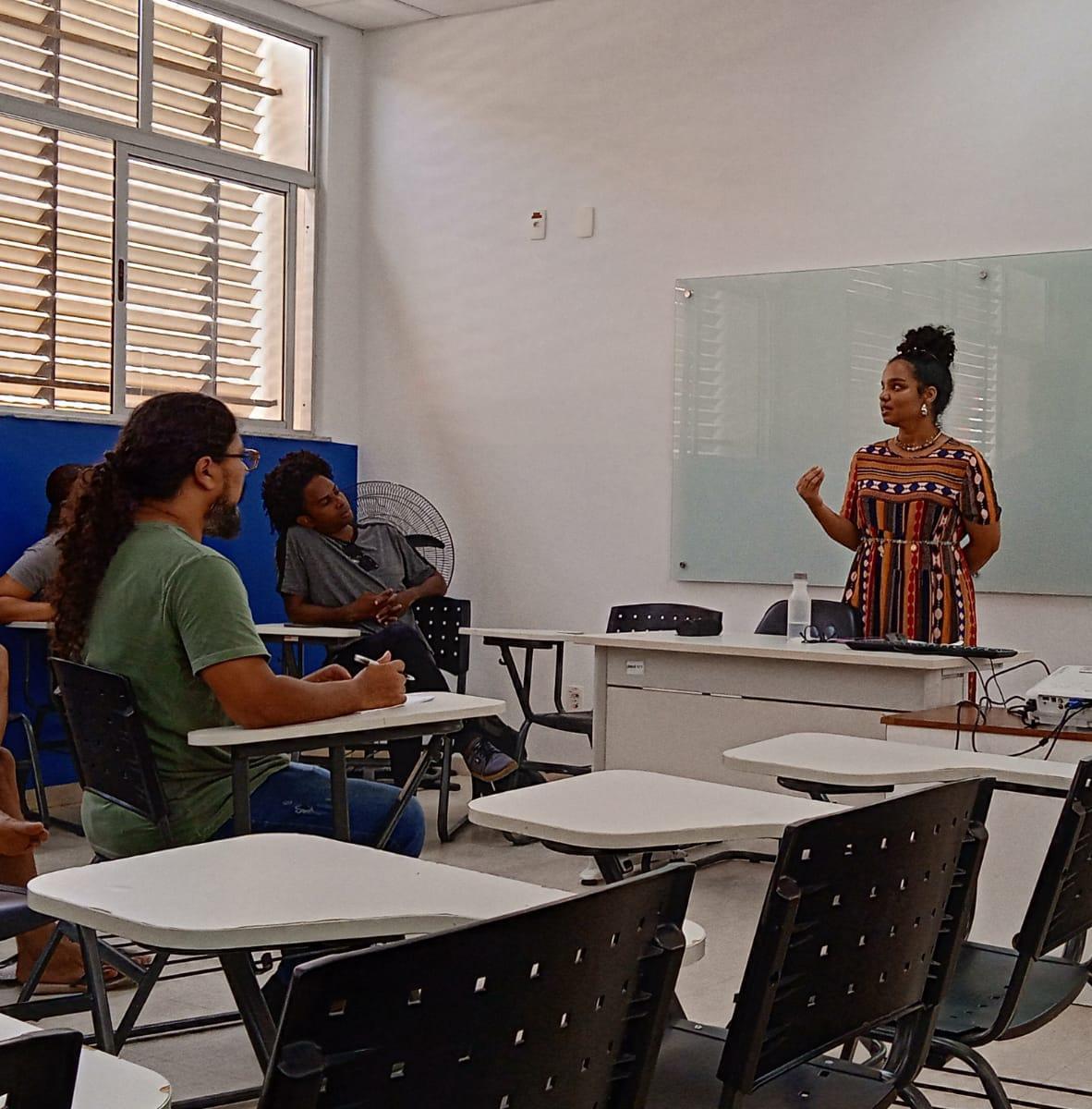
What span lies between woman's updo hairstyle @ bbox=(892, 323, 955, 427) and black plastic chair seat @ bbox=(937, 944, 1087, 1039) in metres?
2.56

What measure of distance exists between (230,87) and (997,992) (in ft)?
18.3

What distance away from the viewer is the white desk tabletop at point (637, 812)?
1849mm

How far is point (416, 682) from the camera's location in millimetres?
5090

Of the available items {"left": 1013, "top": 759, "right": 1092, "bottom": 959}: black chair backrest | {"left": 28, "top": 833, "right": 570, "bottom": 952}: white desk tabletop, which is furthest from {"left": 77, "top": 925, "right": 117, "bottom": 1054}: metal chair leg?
{"left": 1013, "top": 759, "right": 1092, "bottom": 959}: black chair backrest

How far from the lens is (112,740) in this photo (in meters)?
2.61

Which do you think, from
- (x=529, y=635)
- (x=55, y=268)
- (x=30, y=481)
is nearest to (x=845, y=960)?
(x=529, y=635)

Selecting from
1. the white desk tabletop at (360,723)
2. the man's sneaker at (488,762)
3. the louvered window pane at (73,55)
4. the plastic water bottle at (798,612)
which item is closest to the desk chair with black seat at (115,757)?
the white desk tabletop at (360,723)

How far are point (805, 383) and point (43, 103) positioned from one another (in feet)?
10.5

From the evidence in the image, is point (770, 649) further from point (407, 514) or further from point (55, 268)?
point (55, 268)

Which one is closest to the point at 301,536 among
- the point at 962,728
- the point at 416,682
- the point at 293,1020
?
the point at 416,682

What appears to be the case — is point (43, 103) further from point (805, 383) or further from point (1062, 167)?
point (1062, 167)

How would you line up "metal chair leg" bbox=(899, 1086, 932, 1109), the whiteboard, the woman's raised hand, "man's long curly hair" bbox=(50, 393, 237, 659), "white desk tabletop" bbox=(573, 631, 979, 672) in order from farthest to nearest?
1. the whiteboard
2. the woman's raised hand
3. "white desk tabletop" bbox=(573, 631, 979, 672)
4. "man's long curly hair" bbox=(50, 393, 237, 659)
5. "metal chair leg" bbox=(899, 1086, 932, 1109)

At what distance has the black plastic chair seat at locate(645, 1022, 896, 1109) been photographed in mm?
1672

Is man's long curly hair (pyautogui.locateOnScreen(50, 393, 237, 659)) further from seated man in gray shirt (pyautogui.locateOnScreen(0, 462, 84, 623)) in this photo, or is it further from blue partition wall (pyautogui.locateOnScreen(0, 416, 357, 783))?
blue partition wall (pyautogui.locateOnScreen(0, 416, 357, 783))
